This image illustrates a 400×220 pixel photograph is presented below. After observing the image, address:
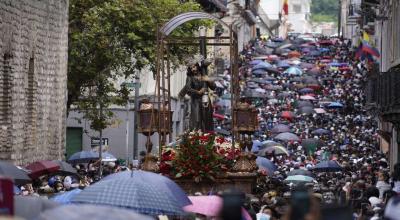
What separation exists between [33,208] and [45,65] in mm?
21104

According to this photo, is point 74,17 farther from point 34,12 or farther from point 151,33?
point 34,12

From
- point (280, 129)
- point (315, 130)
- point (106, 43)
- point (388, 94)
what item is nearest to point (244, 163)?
point (388, 94)

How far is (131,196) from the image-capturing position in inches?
580

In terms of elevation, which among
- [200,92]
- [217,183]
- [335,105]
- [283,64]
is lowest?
[217,183]

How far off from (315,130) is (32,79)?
3319cm

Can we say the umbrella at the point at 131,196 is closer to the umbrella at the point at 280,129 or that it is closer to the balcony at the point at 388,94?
the balcony at the point at 388,94

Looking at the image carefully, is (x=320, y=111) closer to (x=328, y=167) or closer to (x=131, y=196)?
(x=328, y=167)

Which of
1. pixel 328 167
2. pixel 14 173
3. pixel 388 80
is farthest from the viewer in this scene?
pixel 328 167

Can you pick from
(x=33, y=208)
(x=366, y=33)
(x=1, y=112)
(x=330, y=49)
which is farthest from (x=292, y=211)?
(x=330, y=49)

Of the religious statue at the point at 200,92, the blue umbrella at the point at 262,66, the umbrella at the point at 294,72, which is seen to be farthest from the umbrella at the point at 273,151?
the umbrella at the point at 294,72

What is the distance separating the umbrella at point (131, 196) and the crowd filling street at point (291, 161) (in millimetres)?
14

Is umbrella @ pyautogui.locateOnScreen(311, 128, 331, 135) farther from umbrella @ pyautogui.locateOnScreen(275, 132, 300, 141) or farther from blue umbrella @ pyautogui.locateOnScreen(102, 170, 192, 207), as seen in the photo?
blue umbrella @ pyautogui.locateOnScreen(102, 170, 192, 207)

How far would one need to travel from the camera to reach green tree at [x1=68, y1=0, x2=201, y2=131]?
1634 inches

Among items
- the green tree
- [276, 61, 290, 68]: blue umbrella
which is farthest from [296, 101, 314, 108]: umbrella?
the green tree
